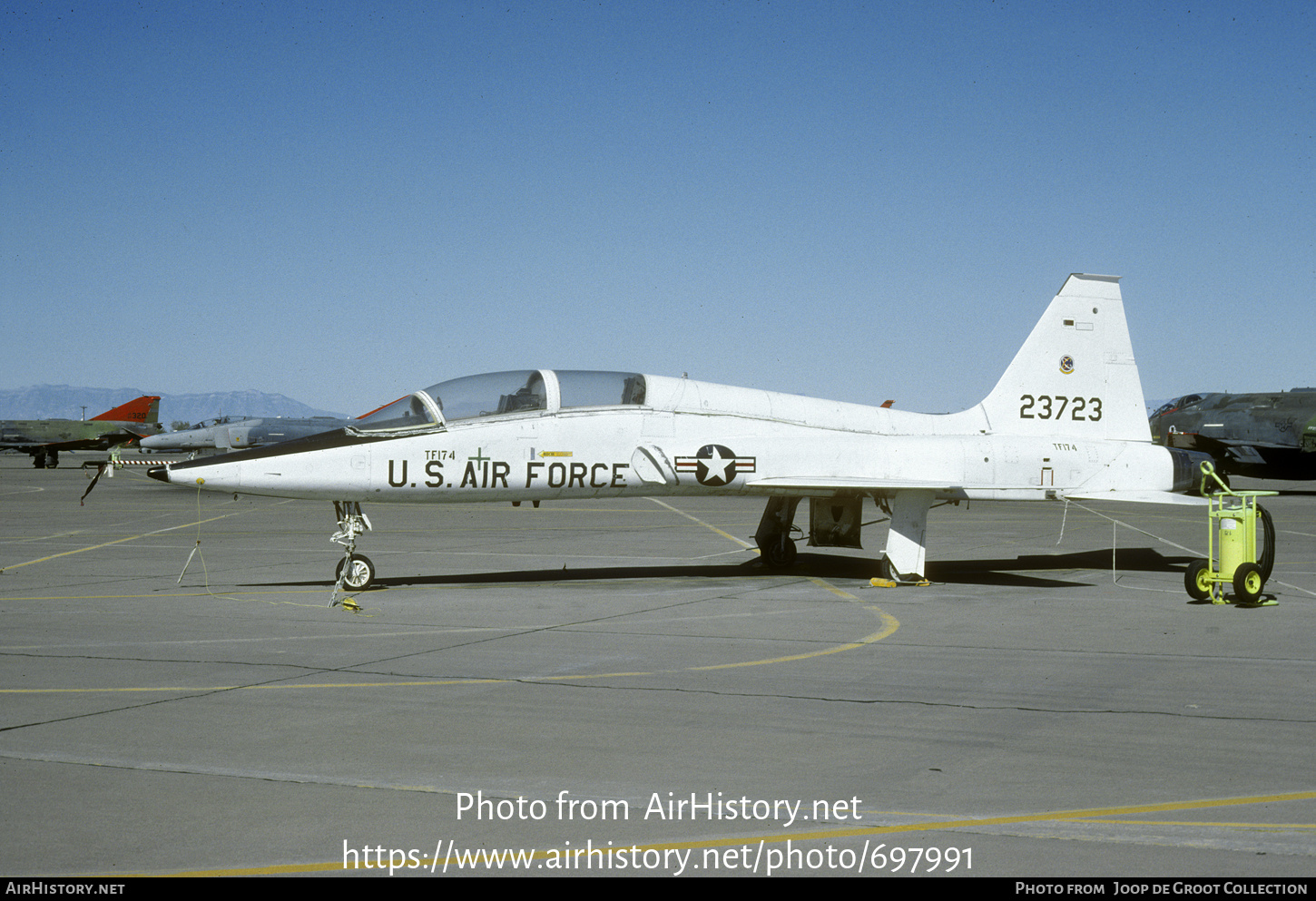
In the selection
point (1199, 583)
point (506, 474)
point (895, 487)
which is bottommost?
point (1199, 583)

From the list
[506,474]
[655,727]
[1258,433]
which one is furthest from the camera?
[1258,433]

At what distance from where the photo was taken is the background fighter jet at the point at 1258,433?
35625 mm

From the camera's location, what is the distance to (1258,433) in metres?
36.8

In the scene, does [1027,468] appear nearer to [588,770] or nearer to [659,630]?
[659,630]

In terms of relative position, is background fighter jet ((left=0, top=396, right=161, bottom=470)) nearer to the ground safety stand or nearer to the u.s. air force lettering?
the u.s. air force lettering

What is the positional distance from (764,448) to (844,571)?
282 cm

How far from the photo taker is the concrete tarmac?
4668 mm

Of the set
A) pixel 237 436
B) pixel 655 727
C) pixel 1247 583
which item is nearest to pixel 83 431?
pixel 237 436

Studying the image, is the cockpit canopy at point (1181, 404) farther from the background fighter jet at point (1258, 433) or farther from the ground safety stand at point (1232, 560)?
the ground safety stand at point (1232, 560)

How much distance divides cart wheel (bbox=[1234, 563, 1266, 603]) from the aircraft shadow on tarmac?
7.98 feet

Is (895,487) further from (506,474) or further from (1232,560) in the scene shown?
(506,474)

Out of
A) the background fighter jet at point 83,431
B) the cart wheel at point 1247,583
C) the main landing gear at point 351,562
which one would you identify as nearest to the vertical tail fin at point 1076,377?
the cart wheel at point 1247,583

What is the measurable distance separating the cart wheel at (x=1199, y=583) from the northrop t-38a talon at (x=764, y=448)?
5.64ft

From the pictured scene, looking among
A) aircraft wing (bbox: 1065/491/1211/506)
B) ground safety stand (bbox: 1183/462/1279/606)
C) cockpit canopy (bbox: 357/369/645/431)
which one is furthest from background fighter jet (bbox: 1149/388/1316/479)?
cockpit canopy (bbox: 357/369/645/431)
